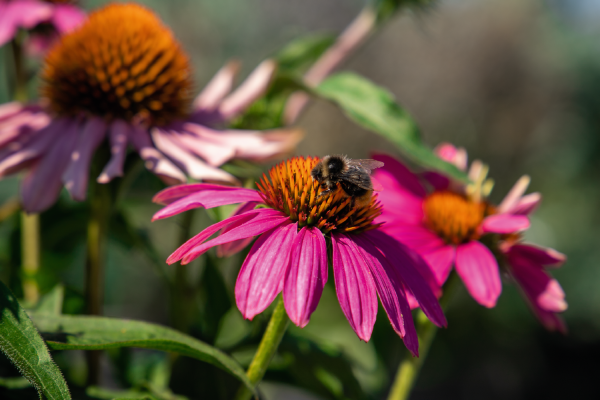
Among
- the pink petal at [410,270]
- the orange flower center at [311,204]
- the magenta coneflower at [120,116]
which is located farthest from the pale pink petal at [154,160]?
the pink petal at [410,270]

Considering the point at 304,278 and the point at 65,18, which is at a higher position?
the point at 65,18

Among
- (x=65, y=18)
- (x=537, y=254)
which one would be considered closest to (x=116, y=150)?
(x=65, y=18)

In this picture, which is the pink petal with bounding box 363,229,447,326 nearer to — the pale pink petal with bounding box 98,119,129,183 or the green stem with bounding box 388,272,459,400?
the green stem with bounding box 388,272,459,400

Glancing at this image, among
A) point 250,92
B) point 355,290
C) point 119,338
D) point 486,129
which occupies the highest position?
point 486,129

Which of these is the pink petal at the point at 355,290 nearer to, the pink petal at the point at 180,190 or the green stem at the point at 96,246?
the pink petal at the point at 180,190

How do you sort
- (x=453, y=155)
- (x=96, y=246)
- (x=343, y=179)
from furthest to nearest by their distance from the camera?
(x=453, y=155) < (x=96, y=246) < (x=343, y=179)

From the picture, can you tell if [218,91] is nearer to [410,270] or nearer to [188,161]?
[188,161]

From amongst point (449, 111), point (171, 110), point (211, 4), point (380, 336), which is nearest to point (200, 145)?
point (171, 110)

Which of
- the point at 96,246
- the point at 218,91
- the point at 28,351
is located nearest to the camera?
the point at 28,351
